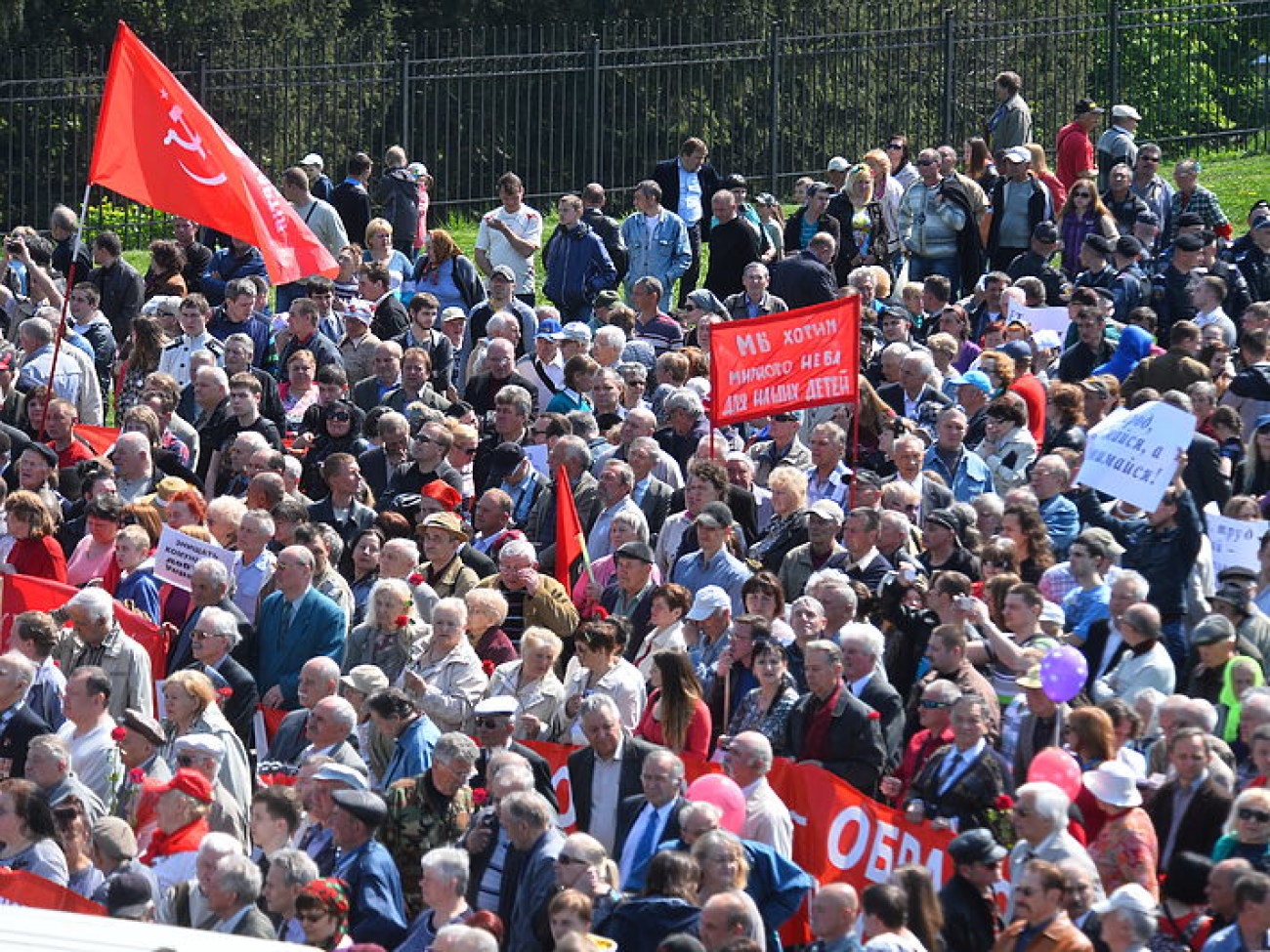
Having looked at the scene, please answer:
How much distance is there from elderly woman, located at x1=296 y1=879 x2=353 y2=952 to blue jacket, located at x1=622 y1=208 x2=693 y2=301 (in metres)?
12.0

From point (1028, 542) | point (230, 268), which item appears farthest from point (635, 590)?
point (230, 268)

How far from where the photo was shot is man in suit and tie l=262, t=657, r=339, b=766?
12.7 metres

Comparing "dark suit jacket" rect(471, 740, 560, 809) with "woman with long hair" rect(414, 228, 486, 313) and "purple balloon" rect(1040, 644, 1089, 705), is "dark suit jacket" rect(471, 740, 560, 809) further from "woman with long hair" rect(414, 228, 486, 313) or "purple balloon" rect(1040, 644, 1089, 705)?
"woman with long hair" rect(414, 228, 486, 313)

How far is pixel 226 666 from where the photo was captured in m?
13.5

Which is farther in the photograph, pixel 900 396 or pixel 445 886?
pixel 900 396

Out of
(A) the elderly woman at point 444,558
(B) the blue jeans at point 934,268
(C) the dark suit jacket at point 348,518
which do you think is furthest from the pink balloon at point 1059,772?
(B) the blue jeans at point 934,268

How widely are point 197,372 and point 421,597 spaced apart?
12.5ft

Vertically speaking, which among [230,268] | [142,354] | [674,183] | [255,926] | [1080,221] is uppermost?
[674,183]

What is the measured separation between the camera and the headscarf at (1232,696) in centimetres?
1268

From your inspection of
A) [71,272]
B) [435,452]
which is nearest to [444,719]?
[435,452]

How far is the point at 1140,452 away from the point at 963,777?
324cm

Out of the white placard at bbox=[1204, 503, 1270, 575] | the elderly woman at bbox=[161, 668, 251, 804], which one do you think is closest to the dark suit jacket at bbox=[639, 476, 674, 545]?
the white placard at bbox=[1204, 503, 1270, 575]

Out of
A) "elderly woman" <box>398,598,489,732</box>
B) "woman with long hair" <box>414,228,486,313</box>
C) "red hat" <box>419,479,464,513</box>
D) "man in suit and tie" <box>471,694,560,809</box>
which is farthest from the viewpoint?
"woman with long hair" <box>414,228,486,313</box>

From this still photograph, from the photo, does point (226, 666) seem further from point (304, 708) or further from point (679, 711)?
point (679, 711)
